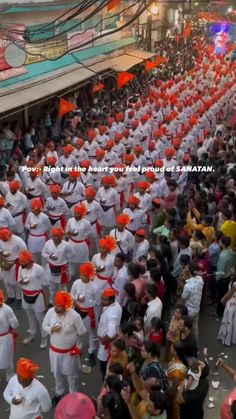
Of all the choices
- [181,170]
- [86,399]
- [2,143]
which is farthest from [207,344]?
[2,143]

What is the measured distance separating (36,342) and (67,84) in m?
8.74

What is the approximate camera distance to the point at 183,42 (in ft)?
98.3

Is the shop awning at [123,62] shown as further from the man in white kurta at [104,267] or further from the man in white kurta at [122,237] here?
the man in white kurta at [104,267]

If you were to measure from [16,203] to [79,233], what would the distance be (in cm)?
139

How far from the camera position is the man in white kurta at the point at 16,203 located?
8.17 m

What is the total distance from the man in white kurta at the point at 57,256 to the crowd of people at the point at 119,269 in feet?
0.05

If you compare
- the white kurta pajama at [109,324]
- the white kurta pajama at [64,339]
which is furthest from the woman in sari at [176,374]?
the white kurta pajama at [64,339]

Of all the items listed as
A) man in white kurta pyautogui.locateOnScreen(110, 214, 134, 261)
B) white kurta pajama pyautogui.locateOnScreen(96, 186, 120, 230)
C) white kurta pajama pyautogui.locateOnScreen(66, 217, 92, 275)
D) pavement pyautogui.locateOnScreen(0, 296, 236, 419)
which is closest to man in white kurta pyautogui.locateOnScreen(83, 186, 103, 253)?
white kurta pajama pyautogui.locateOnScreen(96, 186, 120, 230)

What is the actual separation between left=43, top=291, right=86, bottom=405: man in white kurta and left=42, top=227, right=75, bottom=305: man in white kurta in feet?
4.86

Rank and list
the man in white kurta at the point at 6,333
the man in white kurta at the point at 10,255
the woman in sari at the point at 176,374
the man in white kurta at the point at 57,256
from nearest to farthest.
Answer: the woman in sari at the point at 176,374, the man in white kurta at the point at 6,333, the man in white kurta at the point at 57,256, the man in white kurta at the point at 10,255

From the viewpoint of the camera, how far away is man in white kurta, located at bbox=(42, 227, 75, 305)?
668 centimetres

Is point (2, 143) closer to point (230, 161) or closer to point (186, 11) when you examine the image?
point (230, 161)

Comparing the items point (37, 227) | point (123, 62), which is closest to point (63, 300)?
point (37, 227)

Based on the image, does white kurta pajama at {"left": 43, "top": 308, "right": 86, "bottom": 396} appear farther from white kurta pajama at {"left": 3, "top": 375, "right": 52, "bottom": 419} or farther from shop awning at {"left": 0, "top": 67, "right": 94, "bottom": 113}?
shop awning at {"left": 0, "top": 67, "right": 94, "bottom": 113}
